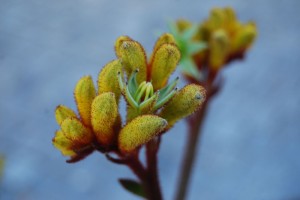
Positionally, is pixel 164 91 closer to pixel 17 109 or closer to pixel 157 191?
pixel 157 191

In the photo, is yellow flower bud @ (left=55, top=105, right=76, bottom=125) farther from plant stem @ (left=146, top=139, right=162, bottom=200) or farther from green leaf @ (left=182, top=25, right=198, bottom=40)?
green leaf @ (left=182, top=25, right=198, bottom=40)

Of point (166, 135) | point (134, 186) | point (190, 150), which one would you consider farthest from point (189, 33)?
point (166, 135)

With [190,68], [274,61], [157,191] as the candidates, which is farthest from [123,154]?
[274,61]

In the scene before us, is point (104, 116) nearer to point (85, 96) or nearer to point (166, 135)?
point (85, 96)

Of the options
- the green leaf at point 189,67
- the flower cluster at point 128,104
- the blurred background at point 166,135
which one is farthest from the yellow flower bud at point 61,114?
the blurred background at point 166,135

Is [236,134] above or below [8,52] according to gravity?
below
